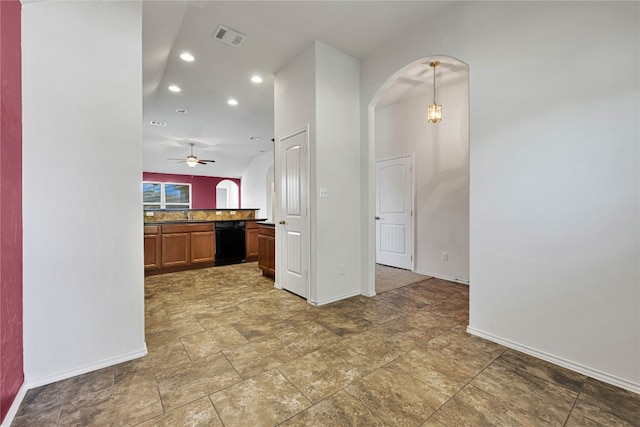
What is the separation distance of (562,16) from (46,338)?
421 centimetres

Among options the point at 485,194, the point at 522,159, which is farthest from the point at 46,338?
the point at 522,159

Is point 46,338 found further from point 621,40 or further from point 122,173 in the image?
point 621,40

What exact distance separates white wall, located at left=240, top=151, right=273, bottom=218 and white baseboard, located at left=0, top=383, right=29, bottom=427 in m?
7.60

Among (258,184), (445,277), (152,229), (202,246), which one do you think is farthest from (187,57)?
(258,184)

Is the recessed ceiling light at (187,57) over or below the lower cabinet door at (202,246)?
over

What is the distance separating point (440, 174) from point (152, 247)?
198 inches

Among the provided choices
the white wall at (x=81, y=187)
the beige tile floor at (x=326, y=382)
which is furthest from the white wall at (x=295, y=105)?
the white wall at (x=81, y=187)

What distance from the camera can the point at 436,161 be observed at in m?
4.36

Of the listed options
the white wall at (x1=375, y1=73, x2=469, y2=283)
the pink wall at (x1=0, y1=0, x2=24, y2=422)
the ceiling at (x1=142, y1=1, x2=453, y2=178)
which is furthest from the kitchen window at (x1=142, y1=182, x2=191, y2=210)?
the pink wall at (x1=0, y1=0, x2=24, y2=422)

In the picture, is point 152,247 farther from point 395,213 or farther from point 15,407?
point 395,213

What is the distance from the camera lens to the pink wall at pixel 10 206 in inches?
56.7

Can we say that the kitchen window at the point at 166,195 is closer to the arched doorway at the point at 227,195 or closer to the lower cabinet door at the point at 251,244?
the arched doorway at the point at 227,195

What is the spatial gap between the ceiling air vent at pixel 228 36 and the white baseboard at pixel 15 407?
339 centimetres

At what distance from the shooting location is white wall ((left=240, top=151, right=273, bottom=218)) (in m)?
9.48
